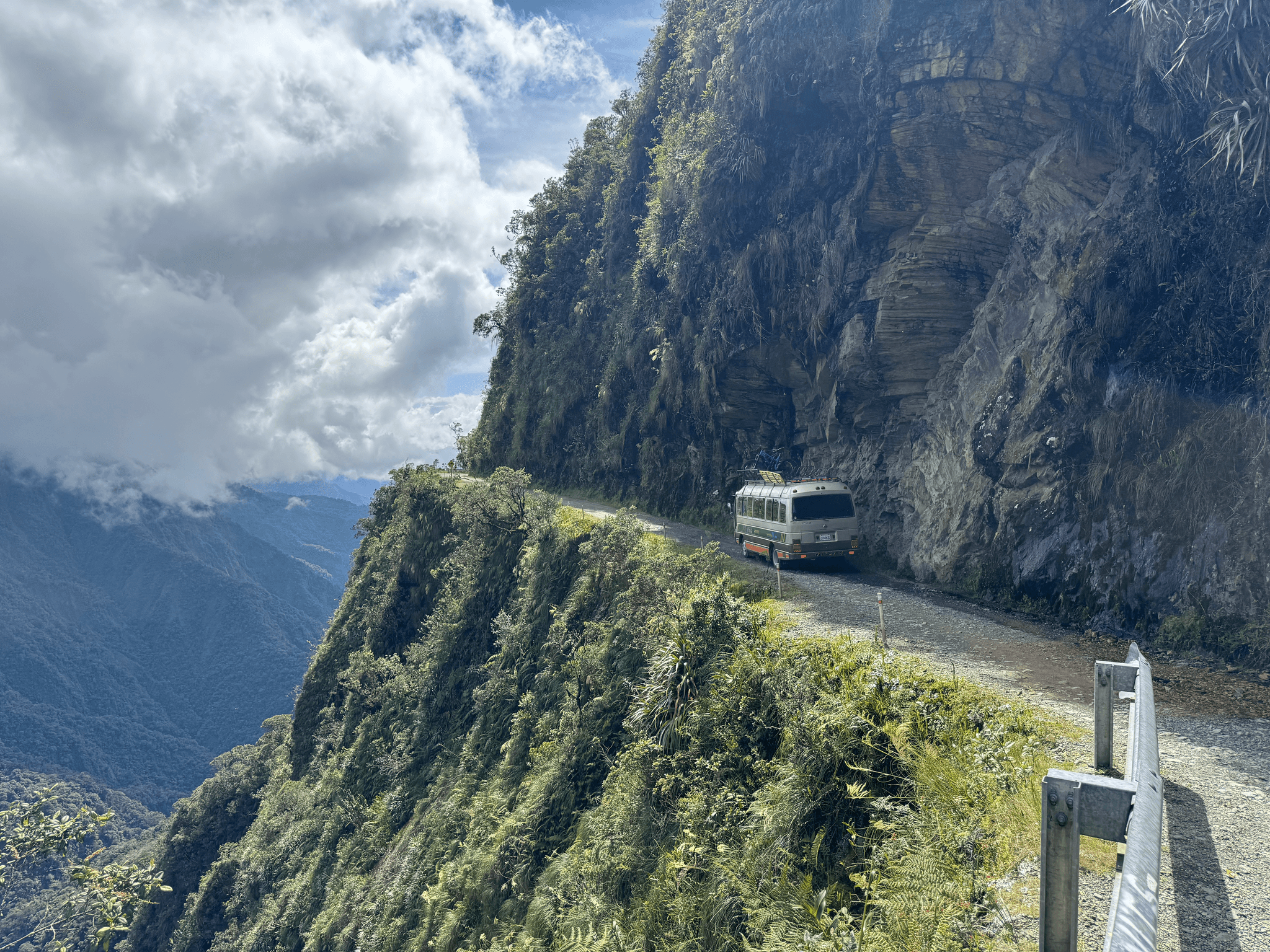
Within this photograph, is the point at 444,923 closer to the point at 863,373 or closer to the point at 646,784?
the point at 646,784

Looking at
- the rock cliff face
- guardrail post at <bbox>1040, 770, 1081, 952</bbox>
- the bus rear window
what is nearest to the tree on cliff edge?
guardrail post at <bbox>1040, 770, 1081, 952</bbox>

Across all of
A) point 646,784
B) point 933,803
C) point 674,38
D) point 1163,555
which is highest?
point 674,38

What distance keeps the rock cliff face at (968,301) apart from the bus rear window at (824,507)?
217 centimetres

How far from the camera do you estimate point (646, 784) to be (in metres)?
10.1

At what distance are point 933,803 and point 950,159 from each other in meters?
19.8

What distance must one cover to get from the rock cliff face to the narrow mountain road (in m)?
2.22

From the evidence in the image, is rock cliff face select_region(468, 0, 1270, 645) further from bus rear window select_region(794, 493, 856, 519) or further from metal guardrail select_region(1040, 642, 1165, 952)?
metal guardrail select_region(1040, 642, 1165, 952)

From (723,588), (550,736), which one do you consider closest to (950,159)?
(723,588)

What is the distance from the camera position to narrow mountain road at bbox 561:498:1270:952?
15.3 feet

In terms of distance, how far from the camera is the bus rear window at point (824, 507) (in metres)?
20.1

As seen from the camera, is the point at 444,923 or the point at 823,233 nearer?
the point at 444,923

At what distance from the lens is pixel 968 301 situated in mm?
20469

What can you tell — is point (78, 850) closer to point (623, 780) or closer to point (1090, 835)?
point (623, 780)

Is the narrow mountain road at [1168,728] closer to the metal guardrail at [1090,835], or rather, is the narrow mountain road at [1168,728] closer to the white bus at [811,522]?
the metal guardrail at [1090,835]
